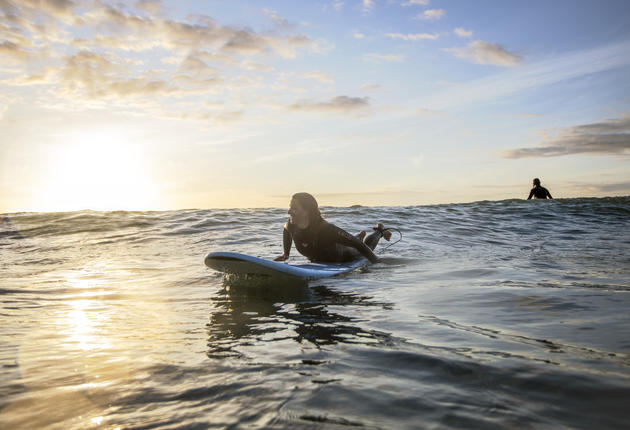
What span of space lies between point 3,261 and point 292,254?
7.39m

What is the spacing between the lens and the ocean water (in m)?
A: 2.30

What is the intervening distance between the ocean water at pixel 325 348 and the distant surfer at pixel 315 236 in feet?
2.73

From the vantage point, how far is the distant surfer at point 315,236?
7.67m

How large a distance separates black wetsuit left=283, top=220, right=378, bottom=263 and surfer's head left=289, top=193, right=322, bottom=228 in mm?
153

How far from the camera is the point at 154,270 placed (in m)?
8.90

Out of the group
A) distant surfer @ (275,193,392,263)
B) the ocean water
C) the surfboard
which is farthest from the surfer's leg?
the surfboard

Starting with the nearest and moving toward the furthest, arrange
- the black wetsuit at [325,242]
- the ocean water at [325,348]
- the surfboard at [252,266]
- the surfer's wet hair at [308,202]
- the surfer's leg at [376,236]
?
the ocean water at [325,348] → the surfboard at [252,266] → the surfer's wet hair at [308,202] → the black wetsuit at [325,242] → the surfer's leg at [376,236]

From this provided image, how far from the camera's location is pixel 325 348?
3.45 m

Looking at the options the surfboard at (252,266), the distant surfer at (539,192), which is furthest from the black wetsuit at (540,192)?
the surfboard at (252,266)

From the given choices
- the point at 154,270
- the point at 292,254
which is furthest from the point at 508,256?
the point at 154,270

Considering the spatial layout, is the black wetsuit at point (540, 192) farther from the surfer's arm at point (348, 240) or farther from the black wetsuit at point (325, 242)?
the surfer's arm at point (348, 240)

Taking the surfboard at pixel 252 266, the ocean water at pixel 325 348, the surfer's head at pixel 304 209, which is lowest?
the ocean water at pixel 325 348

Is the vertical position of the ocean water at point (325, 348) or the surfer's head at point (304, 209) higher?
the surfer's head at point (304, 209)

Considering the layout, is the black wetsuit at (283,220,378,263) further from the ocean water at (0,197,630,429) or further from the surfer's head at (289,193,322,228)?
the ocean water at (0,197,630,429)
